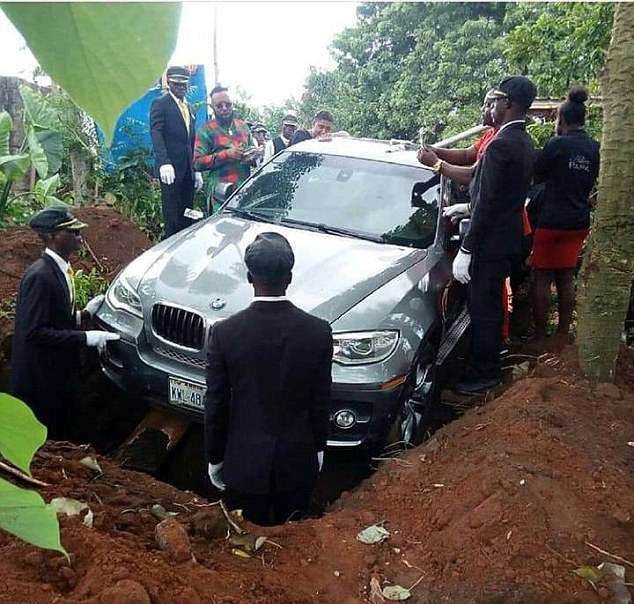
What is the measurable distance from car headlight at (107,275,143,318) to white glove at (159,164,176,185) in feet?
6.06

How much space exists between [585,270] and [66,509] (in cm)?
275

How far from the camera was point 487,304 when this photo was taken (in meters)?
4.59

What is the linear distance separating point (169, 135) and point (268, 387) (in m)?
3.93

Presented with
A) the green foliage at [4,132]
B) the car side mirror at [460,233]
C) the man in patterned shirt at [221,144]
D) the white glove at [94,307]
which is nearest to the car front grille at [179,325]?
the white glove at [94,307]

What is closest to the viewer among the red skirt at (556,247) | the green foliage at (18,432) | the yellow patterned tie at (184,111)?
the green foliage at (18,432)

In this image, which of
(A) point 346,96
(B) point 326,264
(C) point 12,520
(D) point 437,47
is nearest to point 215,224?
(B) point 326,264

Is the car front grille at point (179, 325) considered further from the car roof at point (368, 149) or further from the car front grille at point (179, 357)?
the car roof at point (368, 149)

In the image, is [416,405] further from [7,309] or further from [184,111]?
[184,111]

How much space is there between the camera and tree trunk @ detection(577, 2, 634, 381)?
355cm

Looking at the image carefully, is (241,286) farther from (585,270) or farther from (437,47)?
(437,47)

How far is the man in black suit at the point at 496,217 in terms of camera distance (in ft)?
13.9

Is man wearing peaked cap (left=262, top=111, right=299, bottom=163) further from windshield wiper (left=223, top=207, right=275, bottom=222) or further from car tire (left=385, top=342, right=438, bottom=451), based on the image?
car tire (left=385, top=342, right=438, bottom=451)

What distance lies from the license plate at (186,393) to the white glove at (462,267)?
5.63ft

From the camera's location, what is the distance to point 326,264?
443 cm
